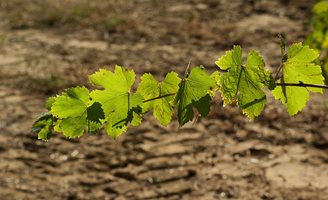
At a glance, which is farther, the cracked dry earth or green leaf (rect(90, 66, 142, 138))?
the cracked dry earth

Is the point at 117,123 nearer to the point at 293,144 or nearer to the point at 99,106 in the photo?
the point at 99,106

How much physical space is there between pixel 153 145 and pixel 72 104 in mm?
2470

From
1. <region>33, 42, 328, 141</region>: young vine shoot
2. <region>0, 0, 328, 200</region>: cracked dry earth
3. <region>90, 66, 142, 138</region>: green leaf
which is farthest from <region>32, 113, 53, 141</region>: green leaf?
<region>0, 0, 328, 200</region>: cracked dry earth

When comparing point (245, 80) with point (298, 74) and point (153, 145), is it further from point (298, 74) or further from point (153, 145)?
point (153, 145)

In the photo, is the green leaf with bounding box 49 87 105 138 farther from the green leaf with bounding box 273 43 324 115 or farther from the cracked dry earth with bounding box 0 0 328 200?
the cracked dry earth with bounding box 0 0 328 200

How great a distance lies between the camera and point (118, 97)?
4.10 ft

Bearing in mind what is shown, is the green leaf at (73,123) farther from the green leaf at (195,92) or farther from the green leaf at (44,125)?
the green leaf at (195,92)

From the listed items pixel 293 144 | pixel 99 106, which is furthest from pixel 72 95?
pixel 293 144

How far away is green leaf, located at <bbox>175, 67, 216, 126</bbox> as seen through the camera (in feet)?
4.05

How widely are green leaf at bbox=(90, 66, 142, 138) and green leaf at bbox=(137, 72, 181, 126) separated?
5 centimetres

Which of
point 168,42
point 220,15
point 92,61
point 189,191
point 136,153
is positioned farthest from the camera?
point 220,15

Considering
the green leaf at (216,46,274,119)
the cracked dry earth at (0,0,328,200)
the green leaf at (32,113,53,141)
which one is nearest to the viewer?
the green leaf at (216,46,274,119)

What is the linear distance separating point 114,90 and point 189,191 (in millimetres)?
1992

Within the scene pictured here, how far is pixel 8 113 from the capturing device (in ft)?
13.5
